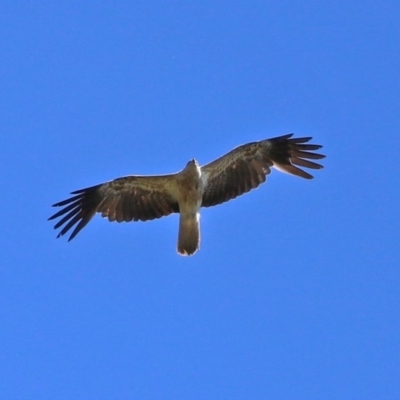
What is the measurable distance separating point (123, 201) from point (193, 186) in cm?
130

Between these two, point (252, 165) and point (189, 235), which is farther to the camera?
point (252, 165)

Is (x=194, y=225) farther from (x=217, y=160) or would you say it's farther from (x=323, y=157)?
(x=323, y=157)

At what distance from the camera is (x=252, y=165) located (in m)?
18.3

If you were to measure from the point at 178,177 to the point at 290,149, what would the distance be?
178 cm

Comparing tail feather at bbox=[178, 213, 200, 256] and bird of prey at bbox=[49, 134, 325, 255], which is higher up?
bird of prey at bbox=[49, 134, 325, 255]

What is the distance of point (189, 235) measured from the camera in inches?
696

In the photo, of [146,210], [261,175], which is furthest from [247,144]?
[146,210]

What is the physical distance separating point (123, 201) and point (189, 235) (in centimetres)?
148

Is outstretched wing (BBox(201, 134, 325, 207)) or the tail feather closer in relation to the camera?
the tail feather

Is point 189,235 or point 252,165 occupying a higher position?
point 252,165

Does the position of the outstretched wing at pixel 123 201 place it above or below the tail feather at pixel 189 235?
above

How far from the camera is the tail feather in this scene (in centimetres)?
1759

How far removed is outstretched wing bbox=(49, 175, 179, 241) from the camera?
723 inches

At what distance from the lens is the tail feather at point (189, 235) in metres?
17.6
